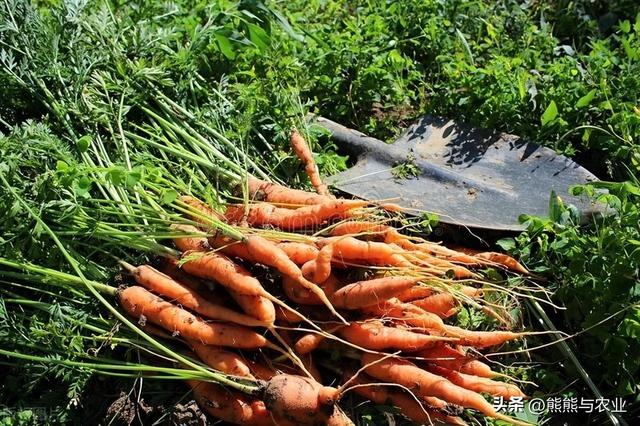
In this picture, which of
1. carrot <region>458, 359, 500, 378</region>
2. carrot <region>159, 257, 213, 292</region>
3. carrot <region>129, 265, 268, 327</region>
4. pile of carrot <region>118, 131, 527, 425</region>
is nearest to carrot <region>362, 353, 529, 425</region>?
pile of carrot <region>118, 131, 527, 425</region>

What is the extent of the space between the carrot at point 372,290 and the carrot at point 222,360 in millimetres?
387

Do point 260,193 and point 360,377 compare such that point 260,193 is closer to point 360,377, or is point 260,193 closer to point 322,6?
point 360,377

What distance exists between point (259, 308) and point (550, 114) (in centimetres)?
172

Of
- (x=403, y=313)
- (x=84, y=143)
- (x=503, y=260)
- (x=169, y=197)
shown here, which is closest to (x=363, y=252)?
(x=403, y=313)

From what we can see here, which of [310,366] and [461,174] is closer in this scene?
[310,366]

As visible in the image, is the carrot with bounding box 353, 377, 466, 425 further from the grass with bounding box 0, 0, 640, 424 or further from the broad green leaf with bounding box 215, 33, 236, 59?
the broad green leaf with bounding box 215, 33, 236, 59

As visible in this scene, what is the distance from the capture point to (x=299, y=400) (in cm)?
230

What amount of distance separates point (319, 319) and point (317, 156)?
0.95 meters

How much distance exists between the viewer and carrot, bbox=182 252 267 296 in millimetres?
2443

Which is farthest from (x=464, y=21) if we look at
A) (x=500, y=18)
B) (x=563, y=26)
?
(x=563, y=26)

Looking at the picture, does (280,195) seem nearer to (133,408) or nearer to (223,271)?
(223,271)

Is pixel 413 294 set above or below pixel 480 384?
above

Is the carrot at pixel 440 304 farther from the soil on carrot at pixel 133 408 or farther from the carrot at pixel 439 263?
the soil on carrot at pixel 133 408

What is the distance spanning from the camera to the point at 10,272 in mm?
2539
